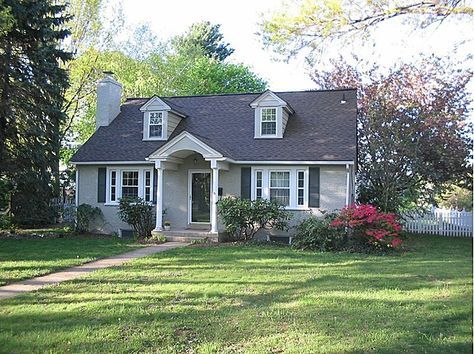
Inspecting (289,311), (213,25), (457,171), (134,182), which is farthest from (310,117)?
(213,25)

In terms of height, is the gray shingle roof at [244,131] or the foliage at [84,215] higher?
the gray shingle roof at [244,131]

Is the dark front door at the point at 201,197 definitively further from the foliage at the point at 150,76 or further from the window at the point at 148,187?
the foliage at the point at 150,76

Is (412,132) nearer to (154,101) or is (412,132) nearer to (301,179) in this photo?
(301,179)

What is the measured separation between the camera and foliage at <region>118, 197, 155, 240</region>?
15.6m

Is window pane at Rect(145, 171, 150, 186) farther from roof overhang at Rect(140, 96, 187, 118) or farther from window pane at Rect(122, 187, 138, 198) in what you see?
roof overhang at Rect(140, 96, 187, 118)

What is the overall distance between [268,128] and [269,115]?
47 centimetres

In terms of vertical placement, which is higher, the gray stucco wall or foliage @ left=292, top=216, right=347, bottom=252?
the gray stucco wall

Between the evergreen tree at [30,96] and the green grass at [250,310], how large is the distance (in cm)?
832

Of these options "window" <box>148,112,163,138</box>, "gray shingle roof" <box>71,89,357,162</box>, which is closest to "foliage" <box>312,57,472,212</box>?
"gray shingle roof" <box>71,89,357,162</box>

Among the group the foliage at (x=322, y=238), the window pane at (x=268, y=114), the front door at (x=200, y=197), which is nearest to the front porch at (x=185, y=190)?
the front door at (x=200, y=197)

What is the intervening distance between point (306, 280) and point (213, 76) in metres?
29.8

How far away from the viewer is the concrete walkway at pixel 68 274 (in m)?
7.48

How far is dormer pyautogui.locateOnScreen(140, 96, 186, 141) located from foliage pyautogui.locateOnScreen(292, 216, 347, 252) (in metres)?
7.24

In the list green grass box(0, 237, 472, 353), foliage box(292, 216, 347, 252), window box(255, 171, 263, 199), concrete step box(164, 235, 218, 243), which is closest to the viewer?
green grass box(0, 237, 472, 353)
